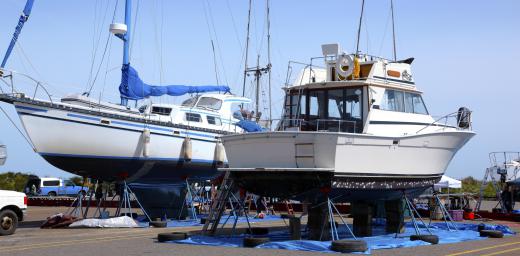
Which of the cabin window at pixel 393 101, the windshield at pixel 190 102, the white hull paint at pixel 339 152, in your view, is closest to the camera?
the white hull paint at pixel 339 152

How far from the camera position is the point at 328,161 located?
51.9ft

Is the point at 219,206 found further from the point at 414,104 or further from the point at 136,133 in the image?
the point at 136,133

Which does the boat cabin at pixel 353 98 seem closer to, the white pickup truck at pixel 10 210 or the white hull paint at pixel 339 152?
the white hull paint at pixel 339 152

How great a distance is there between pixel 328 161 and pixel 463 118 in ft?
19.3

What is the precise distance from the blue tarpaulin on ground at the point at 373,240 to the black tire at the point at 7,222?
6365 mm

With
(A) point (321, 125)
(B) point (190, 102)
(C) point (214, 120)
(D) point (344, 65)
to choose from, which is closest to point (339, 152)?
(A) point (321, 125)

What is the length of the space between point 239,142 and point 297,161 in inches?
75.1

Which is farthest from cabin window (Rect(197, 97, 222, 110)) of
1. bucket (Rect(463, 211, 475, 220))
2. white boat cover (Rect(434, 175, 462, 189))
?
bucket (Rect(463, 211, 475, 220))

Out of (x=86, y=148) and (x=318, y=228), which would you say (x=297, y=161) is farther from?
(x=86, y=148)

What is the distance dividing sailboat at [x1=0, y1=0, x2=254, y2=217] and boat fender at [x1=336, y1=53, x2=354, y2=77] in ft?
34.3

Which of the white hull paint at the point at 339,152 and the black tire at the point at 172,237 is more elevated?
the white hull paint at the point at 339,152

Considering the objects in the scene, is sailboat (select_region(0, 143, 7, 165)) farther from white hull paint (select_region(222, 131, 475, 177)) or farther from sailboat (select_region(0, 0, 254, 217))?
white hull paint (select_region(222, 131, 475, 177))

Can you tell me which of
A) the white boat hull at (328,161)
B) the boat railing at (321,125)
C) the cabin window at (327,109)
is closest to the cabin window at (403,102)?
the cabin window at (327,109)

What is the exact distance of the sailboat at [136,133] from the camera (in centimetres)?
2420
